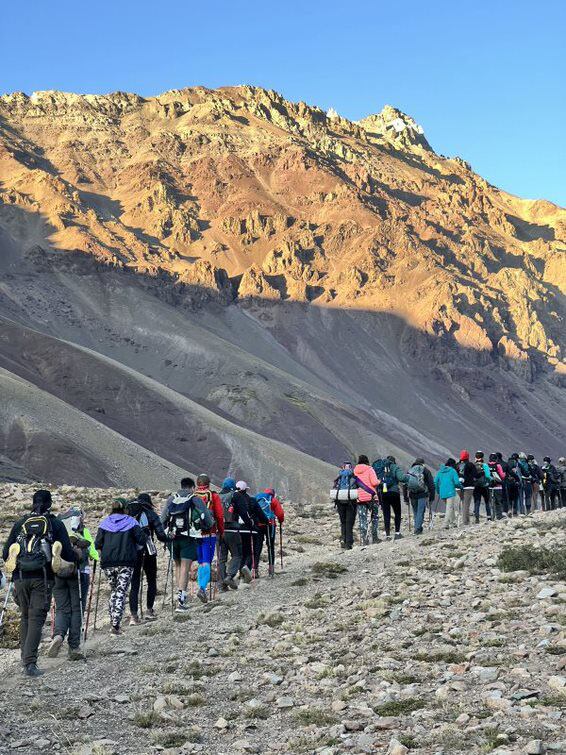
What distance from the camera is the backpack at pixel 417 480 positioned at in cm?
2619

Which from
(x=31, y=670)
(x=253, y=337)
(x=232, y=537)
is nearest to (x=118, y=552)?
(x=31, y=670)

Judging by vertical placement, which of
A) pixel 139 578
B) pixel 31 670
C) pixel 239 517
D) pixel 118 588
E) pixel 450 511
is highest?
pixel 450 511

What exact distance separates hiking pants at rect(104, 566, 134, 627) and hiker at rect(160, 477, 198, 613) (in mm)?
1718

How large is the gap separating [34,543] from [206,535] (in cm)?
524

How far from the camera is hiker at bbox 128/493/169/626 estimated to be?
1723 centimetres

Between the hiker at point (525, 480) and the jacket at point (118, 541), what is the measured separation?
18959 mm

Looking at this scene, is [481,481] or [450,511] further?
[481,481]

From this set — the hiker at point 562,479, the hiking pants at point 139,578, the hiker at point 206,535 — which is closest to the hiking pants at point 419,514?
the hiker at point 206,535

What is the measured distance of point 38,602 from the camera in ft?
44.4

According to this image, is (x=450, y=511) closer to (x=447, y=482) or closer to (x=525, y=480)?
(x=447, y=482)

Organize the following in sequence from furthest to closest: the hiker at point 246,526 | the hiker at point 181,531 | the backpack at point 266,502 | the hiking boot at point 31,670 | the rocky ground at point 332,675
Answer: the backpack at point 266,502 → the hiker at point 246,526 → the hiker at point 181,531 → the hiking boot at point 31,670 → the rocky ground at point 332,675

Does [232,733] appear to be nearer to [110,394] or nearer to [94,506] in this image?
[94,506]

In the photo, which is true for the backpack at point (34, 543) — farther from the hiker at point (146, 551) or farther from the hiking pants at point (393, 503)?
the hiking pants at point (393, 503)

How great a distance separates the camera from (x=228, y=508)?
20.6 m
